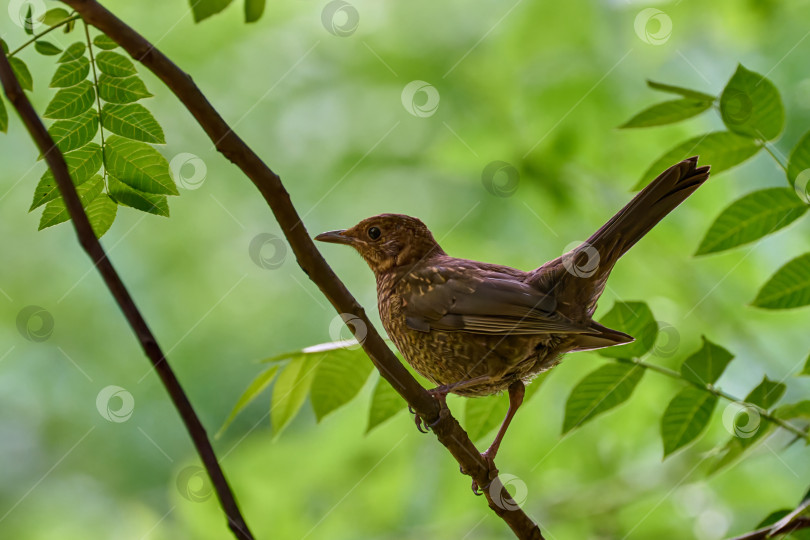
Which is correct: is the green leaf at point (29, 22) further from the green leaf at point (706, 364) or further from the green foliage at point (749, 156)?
the green leaf at point (706, 364)

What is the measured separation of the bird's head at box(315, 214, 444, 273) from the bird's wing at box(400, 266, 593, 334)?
27 centimetres

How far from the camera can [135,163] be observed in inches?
74.3

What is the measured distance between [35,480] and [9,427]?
0.62 metres

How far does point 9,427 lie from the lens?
18.5ft

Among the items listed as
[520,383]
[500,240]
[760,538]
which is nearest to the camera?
[760,538]

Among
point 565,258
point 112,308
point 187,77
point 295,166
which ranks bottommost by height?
point 112,308

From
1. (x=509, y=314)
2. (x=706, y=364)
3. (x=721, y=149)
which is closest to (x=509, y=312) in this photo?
(x=509, y=314)

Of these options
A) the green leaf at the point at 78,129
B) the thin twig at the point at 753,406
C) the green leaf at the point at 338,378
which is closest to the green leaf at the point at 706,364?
the thin twig at the point at 753,406

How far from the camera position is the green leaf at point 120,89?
6.20 feet

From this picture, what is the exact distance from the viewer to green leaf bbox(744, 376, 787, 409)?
7.11 feet

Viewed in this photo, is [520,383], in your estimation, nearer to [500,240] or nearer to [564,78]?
[500,240]

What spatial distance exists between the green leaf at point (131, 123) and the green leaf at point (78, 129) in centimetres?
3

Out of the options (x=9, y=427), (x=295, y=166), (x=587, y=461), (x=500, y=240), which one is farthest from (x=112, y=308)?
(x=587, y=461)

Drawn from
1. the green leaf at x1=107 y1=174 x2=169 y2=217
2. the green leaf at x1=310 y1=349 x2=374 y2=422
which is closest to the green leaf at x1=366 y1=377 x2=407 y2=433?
the green leaf at x1=310 y1=349 x2=374 y2=422
